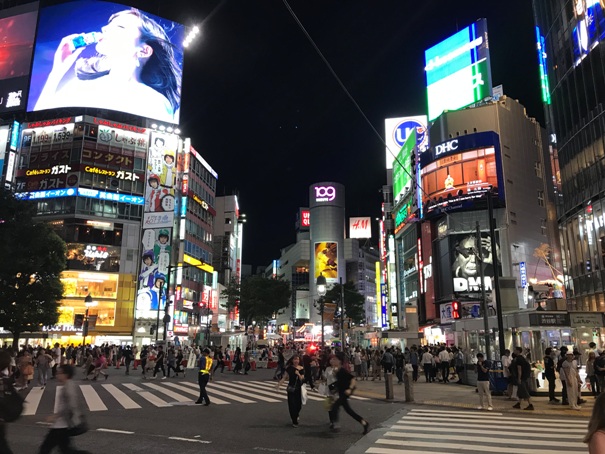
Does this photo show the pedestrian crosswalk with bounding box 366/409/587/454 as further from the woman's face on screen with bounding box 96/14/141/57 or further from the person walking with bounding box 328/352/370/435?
the woman's face on screen with bounding box 96/14/141/57

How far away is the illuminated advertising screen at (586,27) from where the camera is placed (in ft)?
107

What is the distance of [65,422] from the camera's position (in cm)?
651

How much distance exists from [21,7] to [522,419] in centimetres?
7670

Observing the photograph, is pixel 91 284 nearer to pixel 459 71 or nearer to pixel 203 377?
pixel 203 377

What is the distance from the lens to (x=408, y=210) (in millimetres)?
61188

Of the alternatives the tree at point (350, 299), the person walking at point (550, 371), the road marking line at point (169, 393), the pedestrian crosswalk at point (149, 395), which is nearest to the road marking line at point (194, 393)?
the pedestrian crosswalk at point (149, 395)

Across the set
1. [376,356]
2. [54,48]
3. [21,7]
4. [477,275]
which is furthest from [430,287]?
[21,7]

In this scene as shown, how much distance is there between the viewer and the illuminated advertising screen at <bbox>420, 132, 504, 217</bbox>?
4781 cm

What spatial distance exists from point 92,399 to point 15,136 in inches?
2158

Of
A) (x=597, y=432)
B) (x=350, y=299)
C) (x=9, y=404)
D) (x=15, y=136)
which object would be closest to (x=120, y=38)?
(x=15, y=136)

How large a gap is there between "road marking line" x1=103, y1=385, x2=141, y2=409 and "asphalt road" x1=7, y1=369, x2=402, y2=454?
0.03 metres

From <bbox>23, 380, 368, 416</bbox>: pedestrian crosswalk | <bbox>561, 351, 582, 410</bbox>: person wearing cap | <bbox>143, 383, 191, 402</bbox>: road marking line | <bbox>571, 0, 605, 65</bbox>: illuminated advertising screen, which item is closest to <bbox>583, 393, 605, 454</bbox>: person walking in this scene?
<bbox>561, 351, 582, 410</bbox>: person wearing cap

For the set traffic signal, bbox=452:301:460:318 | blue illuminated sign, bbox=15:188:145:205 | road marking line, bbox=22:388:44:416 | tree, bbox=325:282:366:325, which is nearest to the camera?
road marking line, bbox=22:388:44:416

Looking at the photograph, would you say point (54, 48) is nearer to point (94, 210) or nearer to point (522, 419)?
point (94, 210)
